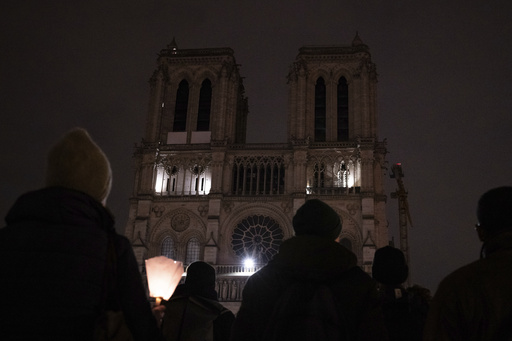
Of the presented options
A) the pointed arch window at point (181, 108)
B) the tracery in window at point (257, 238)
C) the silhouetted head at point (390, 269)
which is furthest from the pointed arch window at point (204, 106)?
the silhouetted head at point (390, 269)

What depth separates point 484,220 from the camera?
295cm

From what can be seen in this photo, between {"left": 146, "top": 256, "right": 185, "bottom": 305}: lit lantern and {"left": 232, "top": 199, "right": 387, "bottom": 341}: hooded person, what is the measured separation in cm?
169

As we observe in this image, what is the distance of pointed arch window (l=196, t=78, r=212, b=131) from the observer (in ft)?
126

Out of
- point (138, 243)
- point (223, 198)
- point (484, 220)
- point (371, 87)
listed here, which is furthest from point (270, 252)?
point (484, 220)

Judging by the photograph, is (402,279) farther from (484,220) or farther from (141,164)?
(141,164)

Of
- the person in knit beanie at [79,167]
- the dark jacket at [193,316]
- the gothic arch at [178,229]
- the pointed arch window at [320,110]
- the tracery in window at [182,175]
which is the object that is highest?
the pointed arch window at [320,110]

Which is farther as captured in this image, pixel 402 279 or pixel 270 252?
pixel 270 252

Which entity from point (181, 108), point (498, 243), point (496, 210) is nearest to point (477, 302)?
point (498, 243)

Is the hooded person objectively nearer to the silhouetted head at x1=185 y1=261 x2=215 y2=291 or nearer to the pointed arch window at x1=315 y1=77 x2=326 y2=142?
the silhouetted head at x1=185 y1=261 x2=215 y2=291

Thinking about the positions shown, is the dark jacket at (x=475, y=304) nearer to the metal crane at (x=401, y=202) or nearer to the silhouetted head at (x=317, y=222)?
the silhouetted head at (x=317, y=222)

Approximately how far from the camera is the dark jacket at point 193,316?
521 centimetres

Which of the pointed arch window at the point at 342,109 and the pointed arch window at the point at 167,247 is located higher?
the pointed arch window at the point at 342,109

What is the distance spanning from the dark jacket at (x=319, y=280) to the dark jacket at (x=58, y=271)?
0.77m

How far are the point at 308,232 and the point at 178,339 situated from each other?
245cm
